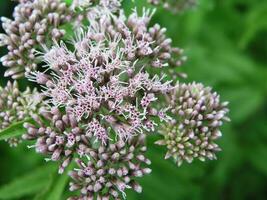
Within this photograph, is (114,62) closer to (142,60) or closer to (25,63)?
(142,60)

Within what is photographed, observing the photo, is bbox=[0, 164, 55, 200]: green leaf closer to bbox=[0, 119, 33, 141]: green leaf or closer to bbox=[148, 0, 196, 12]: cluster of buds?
bbox=[0, 119, 33, 141]: green leaf

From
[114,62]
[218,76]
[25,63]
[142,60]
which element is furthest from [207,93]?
[218,76]

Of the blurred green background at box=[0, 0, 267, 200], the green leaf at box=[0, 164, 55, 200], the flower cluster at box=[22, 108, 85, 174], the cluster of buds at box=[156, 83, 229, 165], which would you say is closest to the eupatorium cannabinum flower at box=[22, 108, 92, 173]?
the flower cluster at box=[22, 108, 85, 174]

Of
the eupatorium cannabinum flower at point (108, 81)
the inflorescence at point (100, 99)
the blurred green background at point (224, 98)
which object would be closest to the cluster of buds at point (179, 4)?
the blurred green background at point (224, 98)

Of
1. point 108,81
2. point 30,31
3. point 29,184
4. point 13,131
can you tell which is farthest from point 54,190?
point 30,31

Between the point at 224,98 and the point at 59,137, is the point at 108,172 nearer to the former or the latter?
the point at 59,137

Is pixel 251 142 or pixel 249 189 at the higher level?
pixel 251 142
